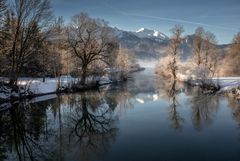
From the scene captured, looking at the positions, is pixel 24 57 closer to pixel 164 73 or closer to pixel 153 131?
pixel 153 131

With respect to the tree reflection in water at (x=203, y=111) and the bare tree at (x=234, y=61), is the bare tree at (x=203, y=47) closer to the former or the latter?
the bare tree at (x=234, y=61)

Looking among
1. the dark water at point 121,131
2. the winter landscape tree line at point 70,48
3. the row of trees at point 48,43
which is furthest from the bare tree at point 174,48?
the dark water at point 121,131

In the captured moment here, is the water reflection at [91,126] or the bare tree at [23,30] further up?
the bare tree at [23,30]

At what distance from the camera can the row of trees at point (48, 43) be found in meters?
31.4

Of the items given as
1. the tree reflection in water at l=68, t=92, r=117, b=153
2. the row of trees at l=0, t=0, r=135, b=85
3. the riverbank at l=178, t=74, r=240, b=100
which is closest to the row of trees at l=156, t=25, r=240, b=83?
the riverbank at l=178, t=74, r=240, b=100

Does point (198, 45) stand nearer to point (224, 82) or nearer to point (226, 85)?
point (224, 82)

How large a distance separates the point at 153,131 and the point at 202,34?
154 ft

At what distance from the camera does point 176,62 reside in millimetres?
60188

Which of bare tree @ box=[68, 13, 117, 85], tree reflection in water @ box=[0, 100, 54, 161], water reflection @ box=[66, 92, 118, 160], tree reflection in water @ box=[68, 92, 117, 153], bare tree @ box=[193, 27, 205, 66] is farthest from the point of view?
bare tree @ box=[193, 27, 205, 66]

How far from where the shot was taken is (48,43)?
38.2 m

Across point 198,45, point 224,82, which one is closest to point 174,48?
point 198,45

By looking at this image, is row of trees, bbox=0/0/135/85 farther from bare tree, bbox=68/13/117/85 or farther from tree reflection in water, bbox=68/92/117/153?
tree reflection in water, bbox=68/92/117/153

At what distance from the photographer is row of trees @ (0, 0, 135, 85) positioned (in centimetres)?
3138

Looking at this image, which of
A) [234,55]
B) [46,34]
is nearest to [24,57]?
[46,34]
